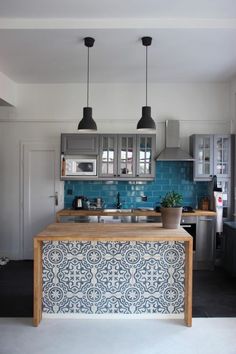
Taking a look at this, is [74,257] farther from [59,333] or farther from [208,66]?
[208,66]

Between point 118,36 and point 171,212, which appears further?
point 118,36

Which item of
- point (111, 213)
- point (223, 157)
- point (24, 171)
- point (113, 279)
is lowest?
point (113, 279)

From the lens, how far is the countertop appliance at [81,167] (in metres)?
5.37

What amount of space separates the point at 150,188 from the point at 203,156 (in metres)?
1.04

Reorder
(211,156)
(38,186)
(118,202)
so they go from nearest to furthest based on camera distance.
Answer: (211,156)
(118,202)
(38,186)

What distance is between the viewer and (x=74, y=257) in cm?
332

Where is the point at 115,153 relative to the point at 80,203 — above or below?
above

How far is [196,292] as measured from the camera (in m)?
4.23

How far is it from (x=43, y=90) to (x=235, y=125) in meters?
3.35

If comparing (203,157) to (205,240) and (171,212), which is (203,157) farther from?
(171,212)

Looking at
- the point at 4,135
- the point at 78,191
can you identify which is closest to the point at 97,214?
the point at 78,191

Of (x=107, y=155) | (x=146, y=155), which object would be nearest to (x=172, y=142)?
(x=146, y=155)

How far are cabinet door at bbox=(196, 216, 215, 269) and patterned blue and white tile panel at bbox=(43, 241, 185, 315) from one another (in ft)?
6.39

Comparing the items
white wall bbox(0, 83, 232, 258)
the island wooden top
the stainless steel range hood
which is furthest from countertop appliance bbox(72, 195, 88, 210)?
the island wooden top
